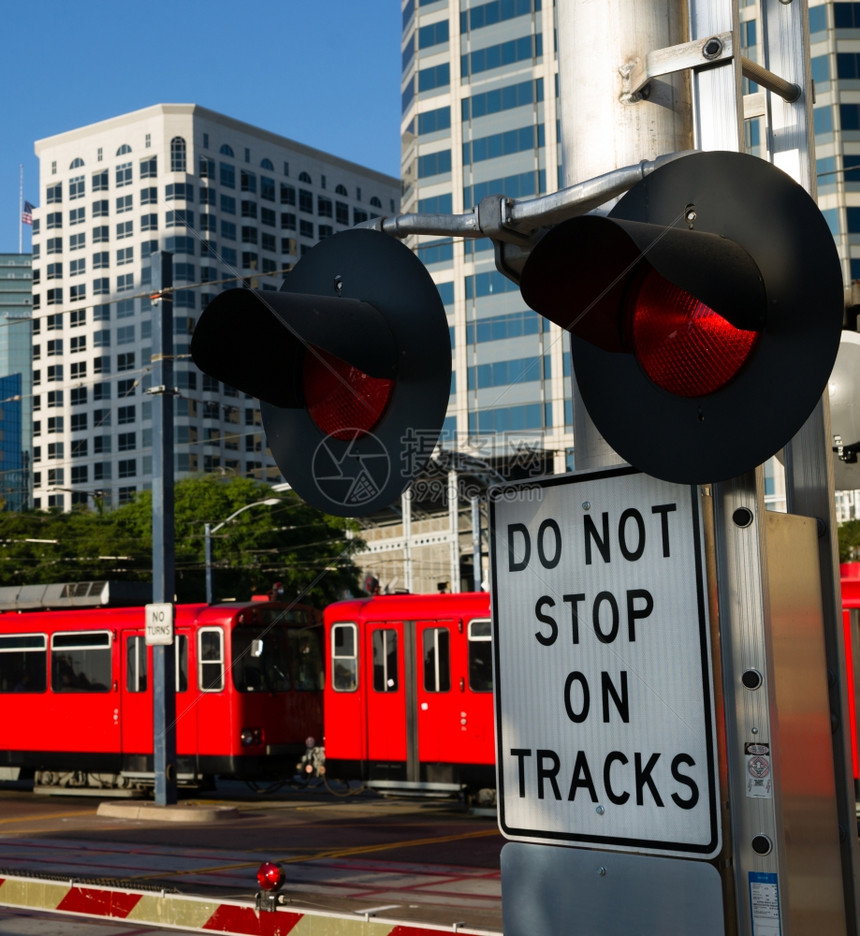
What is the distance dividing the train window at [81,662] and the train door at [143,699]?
489 millimetres

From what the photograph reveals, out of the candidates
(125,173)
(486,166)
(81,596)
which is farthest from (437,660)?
(125,173)

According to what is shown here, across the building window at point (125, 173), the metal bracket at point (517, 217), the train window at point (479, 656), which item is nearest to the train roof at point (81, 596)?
the train window at point (479, 656)

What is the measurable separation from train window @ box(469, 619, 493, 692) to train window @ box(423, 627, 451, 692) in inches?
17.8

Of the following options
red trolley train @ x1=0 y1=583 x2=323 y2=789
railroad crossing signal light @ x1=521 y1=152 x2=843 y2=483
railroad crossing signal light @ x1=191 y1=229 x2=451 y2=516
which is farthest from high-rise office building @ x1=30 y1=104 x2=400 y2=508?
railroad crossing signal light @ x1=521 y1=152 x2=843 y2=483

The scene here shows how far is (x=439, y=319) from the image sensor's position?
307 centimetres

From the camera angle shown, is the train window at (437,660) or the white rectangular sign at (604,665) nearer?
the white rectangular sign at (604,665)

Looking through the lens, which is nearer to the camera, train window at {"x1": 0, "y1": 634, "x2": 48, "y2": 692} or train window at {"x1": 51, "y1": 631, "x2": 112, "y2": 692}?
train window at {"x1": 51, "y1": 631, "x2": 112, "y2": 692}

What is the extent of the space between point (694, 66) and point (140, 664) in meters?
21.7

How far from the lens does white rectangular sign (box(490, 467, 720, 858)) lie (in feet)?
8.54

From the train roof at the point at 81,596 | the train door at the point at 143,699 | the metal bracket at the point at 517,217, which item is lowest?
the train door at the point at 143,699

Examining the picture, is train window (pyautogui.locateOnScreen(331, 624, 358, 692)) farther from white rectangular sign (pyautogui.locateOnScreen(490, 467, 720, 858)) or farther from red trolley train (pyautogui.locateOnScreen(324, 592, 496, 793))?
white rectangular sign (pyautogui.locateOnScreen(490, 467, 720, 858))

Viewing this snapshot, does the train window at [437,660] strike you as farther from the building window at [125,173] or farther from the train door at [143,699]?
the building window at [125,173]

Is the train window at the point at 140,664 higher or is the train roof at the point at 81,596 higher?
the train roof at the point at 81,596

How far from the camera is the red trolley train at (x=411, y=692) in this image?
63.0ft
